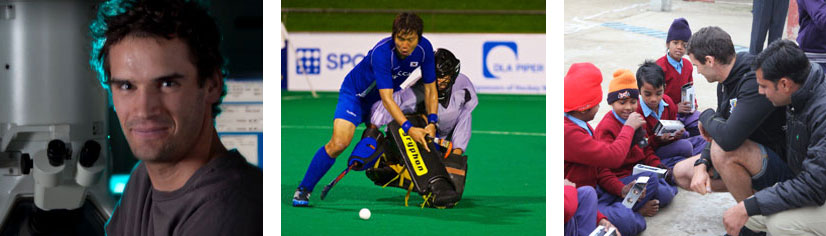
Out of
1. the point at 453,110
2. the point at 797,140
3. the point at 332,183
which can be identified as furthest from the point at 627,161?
the point at 332,183

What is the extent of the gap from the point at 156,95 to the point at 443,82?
5.41 feet

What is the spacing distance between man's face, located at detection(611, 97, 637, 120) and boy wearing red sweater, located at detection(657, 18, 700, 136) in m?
0.17

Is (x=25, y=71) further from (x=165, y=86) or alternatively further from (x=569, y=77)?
(x=569, y=77)

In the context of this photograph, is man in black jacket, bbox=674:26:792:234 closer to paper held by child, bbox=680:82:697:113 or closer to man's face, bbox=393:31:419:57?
paper held by child, bbox=680:82:697:113

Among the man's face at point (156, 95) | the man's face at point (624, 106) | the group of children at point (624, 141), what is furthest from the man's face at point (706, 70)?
the man's face at point (156, 95)

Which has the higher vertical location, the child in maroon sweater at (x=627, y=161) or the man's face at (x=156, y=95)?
the man's face at (x=156, y=95)

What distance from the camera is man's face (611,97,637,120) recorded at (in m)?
4.00

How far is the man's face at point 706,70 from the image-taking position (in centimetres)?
389

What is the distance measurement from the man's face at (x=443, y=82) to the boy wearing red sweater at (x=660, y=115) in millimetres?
944

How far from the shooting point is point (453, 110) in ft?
14.2

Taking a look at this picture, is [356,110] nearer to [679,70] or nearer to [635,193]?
[635,193]

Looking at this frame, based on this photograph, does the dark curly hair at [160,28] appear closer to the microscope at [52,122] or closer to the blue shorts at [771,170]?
the microscope at [52,122]

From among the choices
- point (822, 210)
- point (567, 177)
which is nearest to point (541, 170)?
point (567, 177)

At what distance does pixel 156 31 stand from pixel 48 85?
545mm
